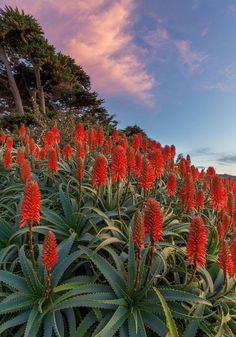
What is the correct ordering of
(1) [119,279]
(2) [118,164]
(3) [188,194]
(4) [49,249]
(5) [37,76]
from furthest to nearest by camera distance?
(5) [37,76], (3) [188,194], (2) [118,164], (1) [119,279], (4) [49,249]

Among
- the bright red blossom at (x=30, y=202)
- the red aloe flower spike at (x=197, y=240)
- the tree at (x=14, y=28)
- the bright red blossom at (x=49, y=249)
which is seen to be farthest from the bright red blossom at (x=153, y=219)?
the tree at (x=14, y=28)

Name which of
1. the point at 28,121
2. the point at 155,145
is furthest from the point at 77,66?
the point at 155,145

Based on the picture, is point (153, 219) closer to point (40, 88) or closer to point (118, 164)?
point (118, 164)

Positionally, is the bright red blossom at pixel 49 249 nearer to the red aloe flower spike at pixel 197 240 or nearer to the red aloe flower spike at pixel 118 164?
the red aloe flower spike at pixel 197 240

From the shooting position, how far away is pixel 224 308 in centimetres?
267

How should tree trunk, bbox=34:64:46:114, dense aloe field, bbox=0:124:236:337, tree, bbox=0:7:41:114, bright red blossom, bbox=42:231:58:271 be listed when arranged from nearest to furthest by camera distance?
1. bright red blossom, bbox=42:231:58:271
2. dense aloe field, bbox=0:124:236:337
3. tree, bbox=0:7:41:114
4. tree trunk, bbox=34:64:46:114

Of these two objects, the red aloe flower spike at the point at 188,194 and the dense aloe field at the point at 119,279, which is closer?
the dense aloe field at the point at 119,279

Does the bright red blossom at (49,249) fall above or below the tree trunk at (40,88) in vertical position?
below

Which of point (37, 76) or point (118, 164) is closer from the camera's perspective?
point (118, 164)

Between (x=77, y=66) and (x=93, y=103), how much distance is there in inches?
151

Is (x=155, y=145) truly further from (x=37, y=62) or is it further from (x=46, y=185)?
(x=37, y=62)

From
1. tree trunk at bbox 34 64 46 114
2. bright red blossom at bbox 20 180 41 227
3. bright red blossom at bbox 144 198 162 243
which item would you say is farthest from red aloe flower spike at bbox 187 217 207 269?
tree trunk at bbox 34 64 46 114

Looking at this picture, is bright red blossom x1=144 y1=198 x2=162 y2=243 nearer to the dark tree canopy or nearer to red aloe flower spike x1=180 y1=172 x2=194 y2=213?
red aloe flower spike x1=180 y1=172 x2=194 y2=213

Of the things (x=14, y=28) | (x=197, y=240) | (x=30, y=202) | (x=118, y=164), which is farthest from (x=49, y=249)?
(x=14, y=28)
